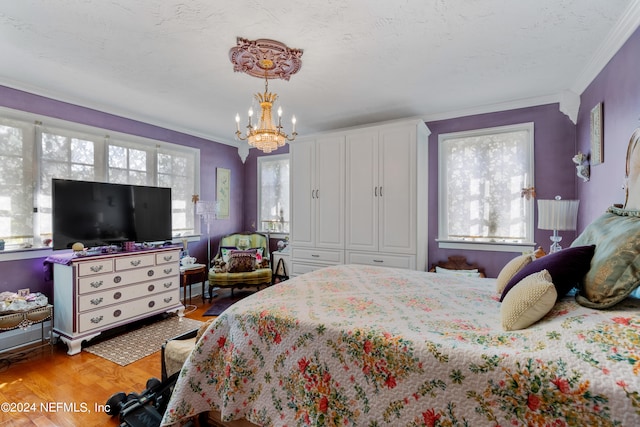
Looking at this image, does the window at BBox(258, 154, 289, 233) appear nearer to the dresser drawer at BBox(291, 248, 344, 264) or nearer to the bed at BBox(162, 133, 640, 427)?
the dresser drawer at BBox(291, 248, 344, 264)

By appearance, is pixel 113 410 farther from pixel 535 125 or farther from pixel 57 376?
pixel 535 125

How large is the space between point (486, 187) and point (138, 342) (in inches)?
164

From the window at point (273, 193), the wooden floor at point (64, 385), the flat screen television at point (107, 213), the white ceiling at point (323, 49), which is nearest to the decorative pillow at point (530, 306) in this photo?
the white ceiling at point (323, 49)

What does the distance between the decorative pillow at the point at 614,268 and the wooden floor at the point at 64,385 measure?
2.65 meters

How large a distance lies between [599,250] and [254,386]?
1.67m

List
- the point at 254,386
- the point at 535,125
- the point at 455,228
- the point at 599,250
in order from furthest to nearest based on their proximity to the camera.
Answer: the point at 455,228
the point at 535,125
the point at 254,386
the point at 599,250

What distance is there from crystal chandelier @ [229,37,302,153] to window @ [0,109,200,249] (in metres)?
2.22

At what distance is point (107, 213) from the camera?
3.30 meters

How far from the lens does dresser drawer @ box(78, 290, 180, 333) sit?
9.45ft

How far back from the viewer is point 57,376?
94.3 inches

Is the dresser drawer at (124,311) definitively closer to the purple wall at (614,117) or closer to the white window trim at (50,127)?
the white window trim at (50,127)

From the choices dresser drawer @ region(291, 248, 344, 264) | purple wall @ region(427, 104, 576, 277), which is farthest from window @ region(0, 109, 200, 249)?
purple wall @ region(427, 104, 576, 277)

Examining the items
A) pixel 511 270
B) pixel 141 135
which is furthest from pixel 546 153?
pixel 141 135

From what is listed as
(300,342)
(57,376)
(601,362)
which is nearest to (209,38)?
(300,342)
